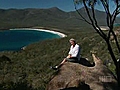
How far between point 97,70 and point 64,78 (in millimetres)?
1846

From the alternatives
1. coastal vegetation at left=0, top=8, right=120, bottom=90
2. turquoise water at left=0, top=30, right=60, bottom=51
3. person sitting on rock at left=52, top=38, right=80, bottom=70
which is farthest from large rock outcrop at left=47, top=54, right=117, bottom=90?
turquoise water at left=0, top=30, right=60, bottom=51

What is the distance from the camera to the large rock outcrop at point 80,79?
9.19 meters

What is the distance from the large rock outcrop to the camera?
919cm

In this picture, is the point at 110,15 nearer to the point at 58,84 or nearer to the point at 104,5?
→ the point at 104,5

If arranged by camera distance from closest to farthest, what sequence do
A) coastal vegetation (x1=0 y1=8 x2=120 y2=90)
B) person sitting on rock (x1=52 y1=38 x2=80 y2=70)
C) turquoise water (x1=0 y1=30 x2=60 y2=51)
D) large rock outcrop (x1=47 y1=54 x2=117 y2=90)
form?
large rock outcrop (x1=47 y1=54 x2=117 y2=90), person sitting on rock (x1=52 y1=38 x2=80 y2=70), coastal vegetation (x1=0 y1=8 x2=120 y2=90), turquoise water (x1=0 y1=30 x2=60 y2=51)

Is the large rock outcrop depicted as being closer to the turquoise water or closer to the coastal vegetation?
the coastal vegetation

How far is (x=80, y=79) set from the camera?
9414 mm

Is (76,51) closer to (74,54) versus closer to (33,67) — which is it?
(74,54)

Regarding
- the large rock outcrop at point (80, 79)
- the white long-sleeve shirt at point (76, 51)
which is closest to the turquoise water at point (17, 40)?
the white long-sleeve shirt at point (76, 51)

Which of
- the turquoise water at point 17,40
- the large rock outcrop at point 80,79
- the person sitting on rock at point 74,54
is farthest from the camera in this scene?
the turquoise water at point 17,40

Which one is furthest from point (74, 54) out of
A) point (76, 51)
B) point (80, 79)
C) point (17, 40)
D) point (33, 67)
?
point (17, 40)

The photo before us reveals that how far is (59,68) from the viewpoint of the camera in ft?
34.4

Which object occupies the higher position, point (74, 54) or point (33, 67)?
point (74, 54)

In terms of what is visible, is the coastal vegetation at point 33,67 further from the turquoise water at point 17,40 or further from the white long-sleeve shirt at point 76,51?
the turquoise water at point 17,40
